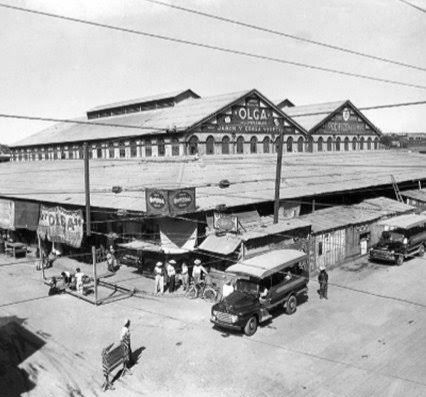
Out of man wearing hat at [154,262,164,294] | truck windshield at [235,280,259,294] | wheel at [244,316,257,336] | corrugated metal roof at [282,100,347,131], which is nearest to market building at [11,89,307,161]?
corrugated metal roof at [282,100,347,131]

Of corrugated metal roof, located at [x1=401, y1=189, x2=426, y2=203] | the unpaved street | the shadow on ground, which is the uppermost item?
corrugated metal roof, located at [x1=401, y1=189, x2=426, y2=203]

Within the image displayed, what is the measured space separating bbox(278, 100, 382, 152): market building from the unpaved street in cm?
2832

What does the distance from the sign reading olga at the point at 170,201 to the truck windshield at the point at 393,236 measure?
530 inches

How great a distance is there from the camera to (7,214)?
35.1 metres

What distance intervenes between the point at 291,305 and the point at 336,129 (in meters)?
38.2

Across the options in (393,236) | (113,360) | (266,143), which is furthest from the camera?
(266,143)

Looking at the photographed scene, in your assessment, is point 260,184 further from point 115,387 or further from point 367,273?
point 115,387

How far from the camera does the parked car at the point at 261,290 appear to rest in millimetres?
18922

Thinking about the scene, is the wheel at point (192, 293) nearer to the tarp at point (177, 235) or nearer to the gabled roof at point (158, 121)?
the tarp at point (177, 235)

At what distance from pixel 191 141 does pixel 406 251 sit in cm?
1749

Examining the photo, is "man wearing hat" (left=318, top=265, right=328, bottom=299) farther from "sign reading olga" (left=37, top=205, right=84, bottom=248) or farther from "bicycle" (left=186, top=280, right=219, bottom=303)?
"sign reading olga" (left=37, top=205, right=84, bottom=248)

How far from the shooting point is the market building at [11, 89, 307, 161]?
37.0 m

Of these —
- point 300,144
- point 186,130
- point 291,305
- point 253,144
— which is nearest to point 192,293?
point 291,305

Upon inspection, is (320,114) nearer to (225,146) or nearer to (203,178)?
(225,146)
